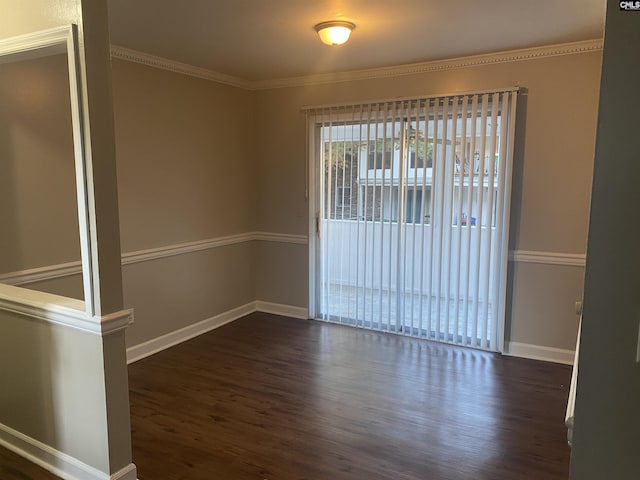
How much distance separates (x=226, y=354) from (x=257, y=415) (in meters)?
1.12

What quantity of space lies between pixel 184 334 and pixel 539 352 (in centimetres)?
317

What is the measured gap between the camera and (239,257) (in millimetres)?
5098

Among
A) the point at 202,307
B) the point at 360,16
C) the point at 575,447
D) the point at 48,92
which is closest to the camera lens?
the point at 575,447

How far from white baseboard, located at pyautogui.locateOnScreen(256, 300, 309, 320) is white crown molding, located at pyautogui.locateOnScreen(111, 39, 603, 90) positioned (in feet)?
7.78

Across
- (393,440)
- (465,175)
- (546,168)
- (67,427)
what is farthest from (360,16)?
(67,427)

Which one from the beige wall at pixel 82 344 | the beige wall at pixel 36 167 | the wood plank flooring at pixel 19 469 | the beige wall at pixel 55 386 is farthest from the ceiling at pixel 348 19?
the wood plank flooring at pixel 19 469

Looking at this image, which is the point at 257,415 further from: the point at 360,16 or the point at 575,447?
the point at 360,16

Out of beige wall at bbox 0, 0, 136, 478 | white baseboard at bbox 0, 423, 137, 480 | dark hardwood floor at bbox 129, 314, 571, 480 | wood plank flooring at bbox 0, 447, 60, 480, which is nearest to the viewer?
beige wall at bbox 0, 0, 136, 478

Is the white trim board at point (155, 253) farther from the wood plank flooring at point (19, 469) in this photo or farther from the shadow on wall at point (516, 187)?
the shadow on wall at point (516, 187)

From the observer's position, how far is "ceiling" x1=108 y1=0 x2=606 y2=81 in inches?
108

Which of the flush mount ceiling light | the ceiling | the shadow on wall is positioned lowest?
the shadow on wall

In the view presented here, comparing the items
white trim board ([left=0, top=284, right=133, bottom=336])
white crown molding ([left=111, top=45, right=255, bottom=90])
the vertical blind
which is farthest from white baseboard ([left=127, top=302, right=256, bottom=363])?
white crown molding ([left=111, top=45, right=255, bottom=90])

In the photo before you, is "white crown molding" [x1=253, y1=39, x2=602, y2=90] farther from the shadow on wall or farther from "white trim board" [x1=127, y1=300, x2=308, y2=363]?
"white trim board" [x1=127, y1=300, x2=308, y2=363]

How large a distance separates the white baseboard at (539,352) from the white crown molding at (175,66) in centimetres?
363
